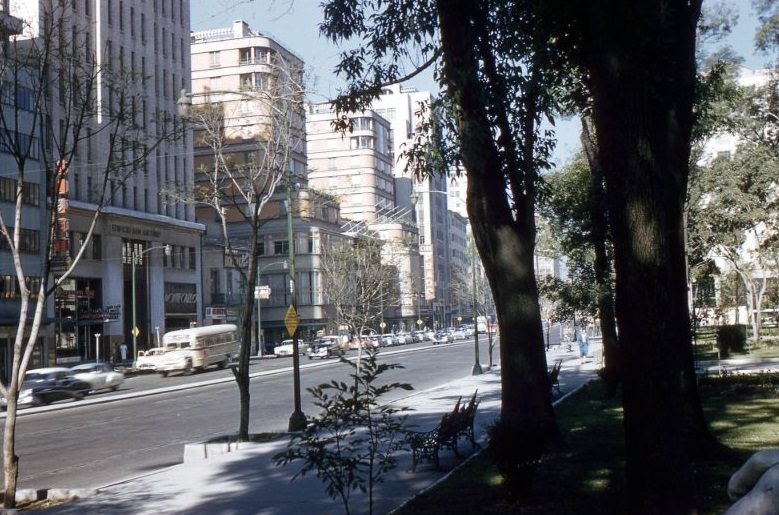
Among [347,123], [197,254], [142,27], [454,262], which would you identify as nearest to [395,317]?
[454,262]

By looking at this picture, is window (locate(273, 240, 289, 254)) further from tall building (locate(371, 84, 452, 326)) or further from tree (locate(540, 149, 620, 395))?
tree (locate(540, 149, 620, 395))

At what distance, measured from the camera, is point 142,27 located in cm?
6212

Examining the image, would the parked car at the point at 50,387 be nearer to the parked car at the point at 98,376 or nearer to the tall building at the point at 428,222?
the parked car at the point at 98,376

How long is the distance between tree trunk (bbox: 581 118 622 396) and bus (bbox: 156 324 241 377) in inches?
1347

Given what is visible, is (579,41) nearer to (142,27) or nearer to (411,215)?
(142,27)

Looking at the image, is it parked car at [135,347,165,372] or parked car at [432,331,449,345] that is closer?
parked car at [135,347,165,372]

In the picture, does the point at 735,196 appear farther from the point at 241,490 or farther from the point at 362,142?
the point at 362,142

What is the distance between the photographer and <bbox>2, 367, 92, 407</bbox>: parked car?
36.0m

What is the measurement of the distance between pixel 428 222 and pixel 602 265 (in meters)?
115

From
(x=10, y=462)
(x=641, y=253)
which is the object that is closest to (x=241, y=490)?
(x=10, y=462)

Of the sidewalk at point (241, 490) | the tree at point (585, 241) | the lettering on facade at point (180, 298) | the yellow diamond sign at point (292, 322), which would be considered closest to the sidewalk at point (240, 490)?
the sidewalk at point (241, 490)

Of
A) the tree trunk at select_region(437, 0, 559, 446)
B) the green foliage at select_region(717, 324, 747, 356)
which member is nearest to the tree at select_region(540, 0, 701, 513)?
the tree trunk at select_region(437, 0, 559, 446)

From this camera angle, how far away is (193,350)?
175 ft

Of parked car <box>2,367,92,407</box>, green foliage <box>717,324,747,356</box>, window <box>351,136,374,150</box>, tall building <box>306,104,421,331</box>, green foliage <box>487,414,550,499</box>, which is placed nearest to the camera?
green foliage <box>487,414,550,499</box>
